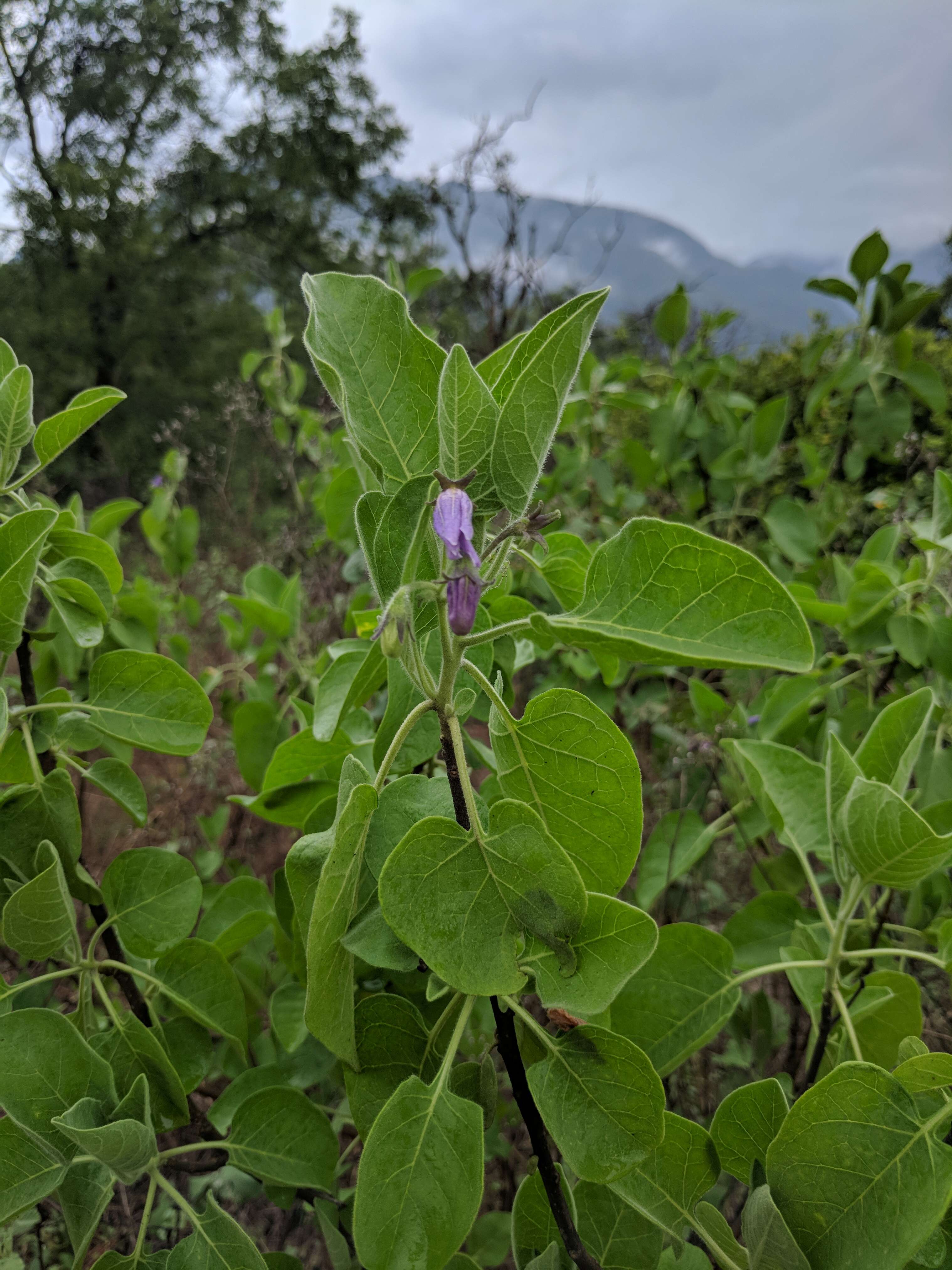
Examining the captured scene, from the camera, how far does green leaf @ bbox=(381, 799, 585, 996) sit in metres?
0.44

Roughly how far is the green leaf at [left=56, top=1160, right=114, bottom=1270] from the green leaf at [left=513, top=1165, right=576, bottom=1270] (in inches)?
12.6

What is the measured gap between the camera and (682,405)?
2045 millimetres

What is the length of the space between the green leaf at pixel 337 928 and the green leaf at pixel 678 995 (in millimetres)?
313

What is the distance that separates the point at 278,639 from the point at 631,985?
83 centimetres

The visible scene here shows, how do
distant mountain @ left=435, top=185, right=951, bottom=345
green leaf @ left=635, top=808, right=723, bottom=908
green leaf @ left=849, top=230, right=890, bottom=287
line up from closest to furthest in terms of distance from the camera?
green leaf @ left=635, top=808, right=723, bottom=908, green leaf @ left=849, top=230, right=890, bottom=287, distant mountain @ left=435, top=185, right=951, bottom=345

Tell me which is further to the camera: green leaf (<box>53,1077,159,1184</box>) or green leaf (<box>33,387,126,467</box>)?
green leaf (<box>33,387,126,467</box>)

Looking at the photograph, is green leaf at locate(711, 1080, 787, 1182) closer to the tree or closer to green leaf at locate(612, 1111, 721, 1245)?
green leaf at locate(612, 1111, 721, 1245)

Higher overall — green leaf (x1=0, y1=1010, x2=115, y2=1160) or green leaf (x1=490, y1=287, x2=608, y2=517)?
green leaf (x1=490, y1=287, x2=608, y2=517)

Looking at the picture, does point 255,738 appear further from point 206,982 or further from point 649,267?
point 649,267

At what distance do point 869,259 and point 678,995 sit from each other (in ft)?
5.46

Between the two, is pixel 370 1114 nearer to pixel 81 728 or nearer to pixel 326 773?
pixel 326 773

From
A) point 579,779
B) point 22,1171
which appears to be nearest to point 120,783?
point 22,1171

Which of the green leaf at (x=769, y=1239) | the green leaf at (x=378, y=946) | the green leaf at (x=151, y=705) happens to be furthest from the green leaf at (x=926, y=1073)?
the green leaf at (x=151, y=705)

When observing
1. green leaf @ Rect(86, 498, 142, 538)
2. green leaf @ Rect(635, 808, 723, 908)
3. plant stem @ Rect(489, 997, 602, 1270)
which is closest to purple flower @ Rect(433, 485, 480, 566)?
plant stem @ Rect(489, 997, 602, 1270)
